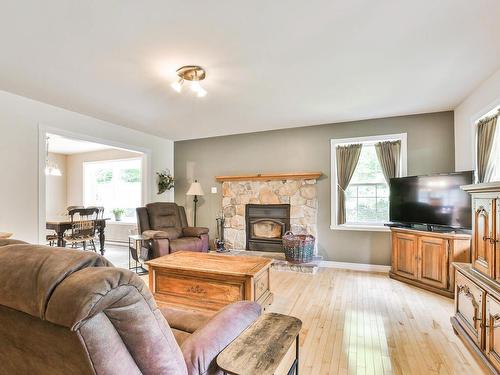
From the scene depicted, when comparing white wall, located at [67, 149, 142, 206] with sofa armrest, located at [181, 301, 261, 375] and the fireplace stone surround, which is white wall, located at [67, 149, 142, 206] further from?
sofa armrest, located at [181, 301, 261, 375]

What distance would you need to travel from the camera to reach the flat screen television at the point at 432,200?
325 cm

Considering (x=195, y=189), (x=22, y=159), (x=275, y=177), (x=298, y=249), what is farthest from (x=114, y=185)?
(x=298, y=249)

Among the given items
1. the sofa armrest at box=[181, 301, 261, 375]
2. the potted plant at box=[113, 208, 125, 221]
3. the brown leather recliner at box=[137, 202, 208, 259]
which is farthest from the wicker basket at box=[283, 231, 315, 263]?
the potted plant at box=[113, 208, 125, 221]

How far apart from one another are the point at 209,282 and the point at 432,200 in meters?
2.99

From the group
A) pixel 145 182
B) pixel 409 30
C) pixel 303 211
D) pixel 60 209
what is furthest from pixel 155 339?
pixel 60 209

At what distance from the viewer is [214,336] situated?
118 cm

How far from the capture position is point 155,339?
34.5 inches

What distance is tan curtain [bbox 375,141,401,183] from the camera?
4.21 m

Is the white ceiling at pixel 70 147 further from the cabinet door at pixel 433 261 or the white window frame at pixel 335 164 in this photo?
the cabinet door at pixel 433 261

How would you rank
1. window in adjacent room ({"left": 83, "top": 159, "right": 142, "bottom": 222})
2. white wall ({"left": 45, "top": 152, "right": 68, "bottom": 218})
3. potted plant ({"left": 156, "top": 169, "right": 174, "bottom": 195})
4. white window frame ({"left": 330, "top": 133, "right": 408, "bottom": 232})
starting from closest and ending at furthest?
1. white window frame ({"left": 330, "top": 133, "right": 408, "bottom": 232})
2. potted plant ({"left": 156, "top": 169, "right": 174, "bottom": 195})
3. window in adjacent room ({"left": 83, "top": 159, "right": 142, "bottom": 222})
4. white wall ({"left": 45, "top": 152, "right": 68, "bottom": 218})

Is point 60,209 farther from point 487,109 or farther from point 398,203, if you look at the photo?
point 487,109

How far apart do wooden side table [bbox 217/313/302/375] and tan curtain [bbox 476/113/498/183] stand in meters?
3.01

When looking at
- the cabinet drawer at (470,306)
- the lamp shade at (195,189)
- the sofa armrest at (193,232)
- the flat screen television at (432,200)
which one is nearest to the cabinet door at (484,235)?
the cabinet drawer at (470,306)

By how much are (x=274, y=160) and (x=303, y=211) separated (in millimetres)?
1096
